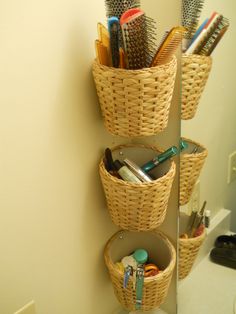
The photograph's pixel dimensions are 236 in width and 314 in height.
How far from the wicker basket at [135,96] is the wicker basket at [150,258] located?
31 cm

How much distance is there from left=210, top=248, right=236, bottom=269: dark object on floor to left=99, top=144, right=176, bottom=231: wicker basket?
0.98 feet

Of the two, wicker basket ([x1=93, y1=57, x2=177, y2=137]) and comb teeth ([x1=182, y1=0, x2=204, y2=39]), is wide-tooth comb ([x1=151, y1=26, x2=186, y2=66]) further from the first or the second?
comb teeth ([x1=182, y1=0, x2=204, y2=39])

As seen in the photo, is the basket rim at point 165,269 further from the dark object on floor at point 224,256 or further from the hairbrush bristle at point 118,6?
the hairbrush bristle at point 118,6

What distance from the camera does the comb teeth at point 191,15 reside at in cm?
72

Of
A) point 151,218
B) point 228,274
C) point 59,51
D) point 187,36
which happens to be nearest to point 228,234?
point 228,274

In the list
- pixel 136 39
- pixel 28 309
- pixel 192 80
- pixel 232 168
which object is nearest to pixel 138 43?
pixel 136 39

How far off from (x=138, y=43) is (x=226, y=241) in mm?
606

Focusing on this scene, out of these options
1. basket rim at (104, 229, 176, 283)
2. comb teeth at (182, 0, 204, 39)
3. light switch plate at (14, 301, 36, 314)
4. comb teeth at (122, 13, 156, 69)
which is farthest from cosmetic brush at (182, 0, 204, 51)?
light switch plate at (14, 301, 36, 314)

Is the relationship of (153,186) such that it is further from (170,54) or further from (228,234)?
(228,234)

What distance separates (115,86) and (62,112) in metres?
0.12

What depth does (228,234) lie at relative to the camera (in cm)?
93

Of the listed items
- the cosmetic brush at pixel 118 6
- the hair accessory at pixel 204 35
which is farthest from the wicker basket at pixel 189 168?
the cosmetic brush at pixel 118 6

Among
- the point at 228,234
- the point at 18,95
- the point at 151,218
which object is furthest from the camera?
the point at 228,234

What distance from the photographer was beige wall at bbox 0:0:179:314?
57 centimetres
